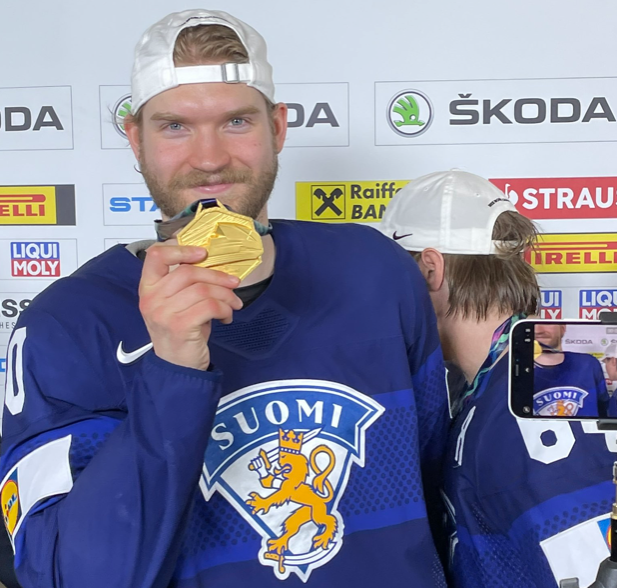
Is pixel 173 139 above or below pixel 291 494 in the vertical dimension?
above

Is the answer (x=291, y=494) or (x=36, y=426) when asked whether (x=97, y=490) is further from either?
(x=291, y=494)

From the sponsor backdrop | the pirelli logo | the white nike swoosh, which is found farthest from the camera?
the pirelli logo

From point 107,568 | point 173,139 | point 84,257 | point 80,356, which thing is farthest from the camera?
point 84,257

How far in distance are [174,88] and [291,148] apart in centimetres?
80

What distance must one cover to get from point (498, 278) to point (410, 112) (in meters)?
0.70

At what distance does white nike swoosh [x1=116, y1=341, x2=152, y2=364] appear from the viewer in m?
0.74

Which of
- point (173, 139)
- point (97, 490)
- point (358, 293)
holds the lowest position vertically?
point (97, 490)

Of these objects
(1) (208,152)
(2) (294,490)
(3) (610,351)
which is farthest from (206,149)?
(3) (610,351)

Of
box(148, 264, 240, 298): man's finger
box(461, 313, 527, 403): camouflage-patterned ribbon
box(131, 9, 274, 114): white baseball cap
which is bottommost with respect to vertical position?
box(461, 313, 527, 403): camouflage-patterned ribbon

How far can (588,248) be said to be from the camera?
5.42ft

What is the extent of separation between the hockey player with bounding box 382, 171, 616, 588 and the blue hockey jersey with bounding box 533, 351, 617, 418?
0.04 meters

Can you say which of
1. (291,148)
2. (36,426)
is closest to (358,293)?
(36,426)

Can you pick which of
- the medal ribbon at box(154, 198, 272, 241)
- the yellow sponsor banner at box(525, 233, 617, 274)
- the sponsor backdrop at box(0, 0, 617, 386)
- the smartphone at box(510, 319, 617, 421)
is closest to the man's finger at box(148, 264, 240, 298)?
the medal ribbon at box(154, 198, 272, 241)

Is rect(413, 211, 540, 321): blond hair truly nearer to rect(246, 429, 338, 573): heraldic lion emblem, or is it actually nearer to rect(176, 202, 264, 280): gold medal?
rect(246, 429, 338, 573): heraldic lion emblem
